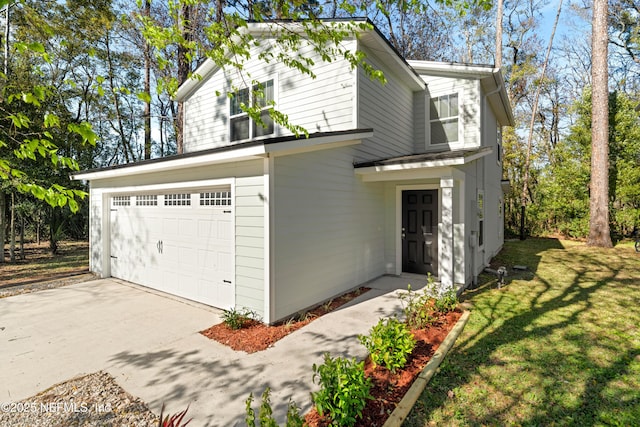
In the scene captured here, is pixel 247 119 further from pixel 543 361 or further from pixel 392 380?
pixel 543 361

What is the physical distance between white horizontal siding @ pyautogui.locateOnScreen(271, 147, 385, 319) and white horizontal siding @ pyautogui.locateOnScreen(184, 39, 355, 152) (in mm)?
1168

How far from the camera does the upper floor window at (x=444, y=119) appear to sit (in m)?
8.66

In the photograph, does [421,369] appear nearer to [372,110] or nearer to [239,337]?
[239,337]

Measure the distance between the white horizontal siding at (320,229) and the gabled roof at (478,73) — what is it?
4.09 m

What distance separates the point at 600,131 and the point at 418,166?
444 inches

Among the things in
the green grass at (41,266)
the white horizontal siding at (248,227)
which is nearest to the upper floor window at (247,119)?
the white horizontal siding at (248,227)

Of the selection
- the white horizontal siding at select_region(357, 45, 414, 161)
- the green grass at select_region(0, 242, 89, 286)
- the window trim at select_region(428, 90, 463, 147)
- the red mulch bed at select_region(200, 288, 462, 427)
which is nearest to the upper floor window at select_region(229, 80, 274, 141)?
the white horizontal siding at select_region(357, 45, 414, 161)

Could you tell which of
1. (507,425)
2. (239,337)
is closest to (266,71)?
(239,337)

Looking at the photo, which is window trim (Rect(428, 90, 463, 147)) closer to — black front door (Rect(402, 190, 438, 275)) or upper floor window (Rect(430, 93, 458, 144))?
upper floor window (Rect(430, 93, 458, 144))

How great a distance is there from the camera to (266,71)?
26.2ft

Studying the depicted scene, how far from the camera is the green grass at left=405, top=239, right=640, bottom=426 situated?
283 cm

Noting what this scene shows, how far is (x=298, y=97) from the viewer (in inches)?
295

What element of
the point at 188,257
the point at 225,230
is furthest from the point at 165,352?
the point at 188,257

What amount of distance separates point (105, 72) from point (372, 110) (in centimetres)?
1642
